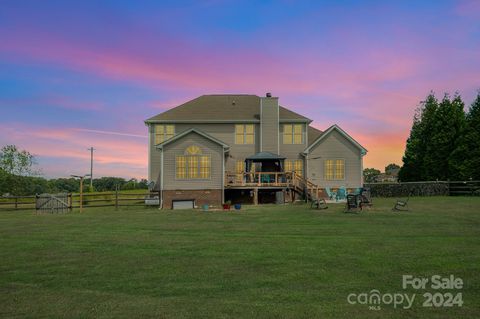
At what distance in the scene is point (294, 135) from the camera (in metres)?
35.0

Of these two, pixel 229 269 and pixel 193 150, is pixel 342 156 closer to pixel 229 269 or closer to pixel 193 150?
pixel 193 150

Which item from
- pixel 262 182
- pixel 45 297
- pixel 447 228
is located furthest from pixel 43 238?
pixel 262 182

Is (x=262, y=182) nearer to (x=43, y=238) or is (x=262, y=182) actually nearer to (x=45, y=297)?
(x=43, y=238)

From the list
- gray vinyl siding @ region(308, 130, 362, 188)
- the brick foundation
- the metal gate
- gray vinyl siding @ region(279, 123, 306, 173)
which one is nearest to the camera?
the metal gate

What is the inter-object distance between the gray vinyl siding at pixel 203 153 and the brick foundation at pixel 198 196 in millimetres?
294

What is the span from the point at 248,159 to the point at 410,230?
18.4 metres

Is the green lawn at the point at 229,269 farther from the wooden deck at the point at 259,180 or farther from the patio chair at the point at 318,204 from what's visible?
the wooden deck at the point at 259,180

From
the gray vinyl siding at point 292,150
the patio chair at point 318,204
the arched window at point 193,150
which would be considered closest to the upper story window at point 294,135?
the gray vinyl siding at point 292,150

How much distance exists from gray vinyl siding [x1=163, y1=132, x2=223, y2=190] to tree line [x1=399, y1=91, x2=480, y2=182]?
100 feet

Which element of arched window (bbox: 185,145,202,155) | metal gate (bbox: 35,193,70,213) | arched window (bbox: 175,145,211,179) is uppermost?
arched window (bbox: 185,145,202,155)

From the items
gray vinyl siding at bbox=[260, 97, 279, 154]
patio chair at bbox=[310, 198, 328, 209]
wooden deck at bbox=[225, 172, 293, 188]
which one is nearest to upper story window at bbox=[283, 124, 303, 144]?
gray vinyl siding at bbox=[260, 97, 279, 154]

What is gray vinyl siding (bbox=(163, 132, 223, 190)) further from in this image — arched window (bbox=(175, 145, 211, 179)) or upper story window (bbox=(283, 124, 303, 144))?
upper story window (bbox=(283, 124, 303, 144))

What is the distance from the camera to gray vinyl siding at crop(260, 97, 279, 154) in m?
34.3

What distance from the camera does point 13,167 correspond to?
4762cm
